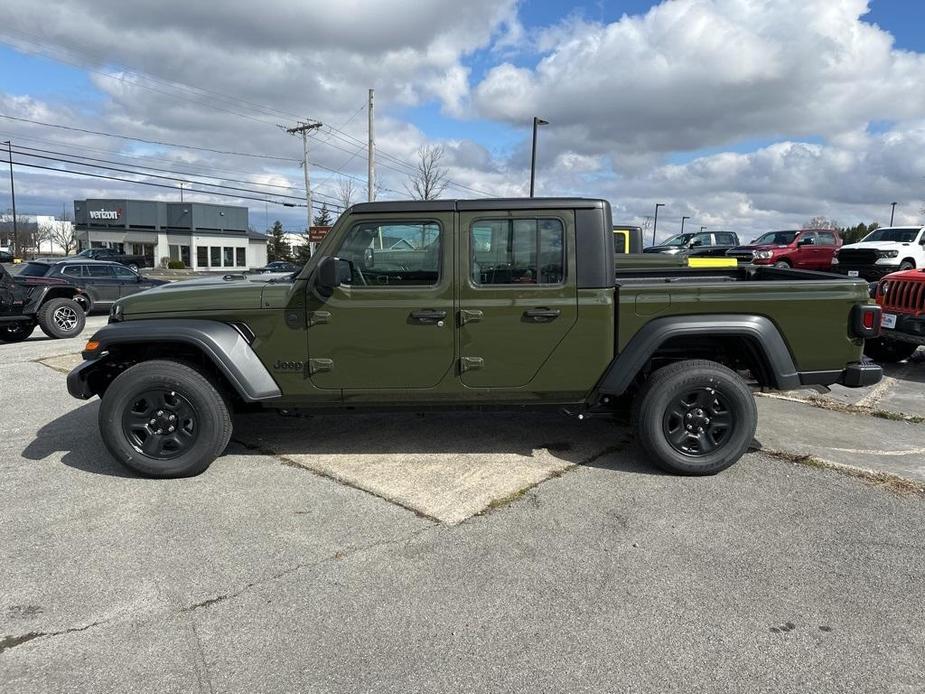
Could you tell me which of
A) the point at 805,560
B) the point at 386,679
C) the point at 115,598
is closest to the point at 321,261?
the point at 115,598

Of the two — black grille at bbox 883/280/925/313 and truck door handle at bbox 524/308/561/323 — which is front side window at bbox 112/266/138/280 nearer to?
truck door handle at bbox 524/308/561/323

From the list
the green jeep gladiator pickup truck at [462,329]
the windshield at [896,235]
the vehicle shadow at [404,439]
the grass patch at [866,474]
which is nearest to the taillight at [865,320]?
the green jeep gladiator pickup truck at [462,329]

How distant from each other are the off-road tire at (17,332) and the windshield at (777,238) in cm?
1988

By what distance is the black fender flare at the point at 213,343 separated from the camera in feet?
13.0

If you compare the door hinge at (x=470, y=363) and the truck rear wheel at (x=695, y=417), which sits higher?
the door hinge at (x=470, y=363)

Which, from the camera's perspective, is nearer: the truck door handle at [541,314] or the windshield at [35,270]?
the truck door handle at [541,314]

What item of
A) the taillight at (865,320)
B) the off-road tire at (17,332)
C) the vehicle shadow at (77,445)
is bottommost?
the vehicle shadow at (77,445)

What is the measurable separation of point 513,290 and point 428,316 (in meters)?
0.58

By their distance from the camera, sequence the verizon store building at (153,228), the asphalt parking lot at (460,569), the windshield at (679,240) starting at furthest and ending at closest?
the verizon store building at (153,228) → the windshield at (679,240) → the asphalt parking lot at (460,569)

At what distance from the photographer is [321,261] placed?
390cm

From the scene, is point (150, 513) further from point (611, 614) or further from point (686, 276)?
point (686, 276)

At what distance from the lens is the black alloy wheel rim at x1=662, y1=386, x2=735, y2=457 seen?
165 inches

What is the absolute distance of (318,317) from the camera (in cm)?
404

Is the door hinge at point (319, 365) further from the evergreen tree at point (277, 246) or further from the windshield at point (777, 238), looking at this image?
the evergreen tree at point (277, 246)
